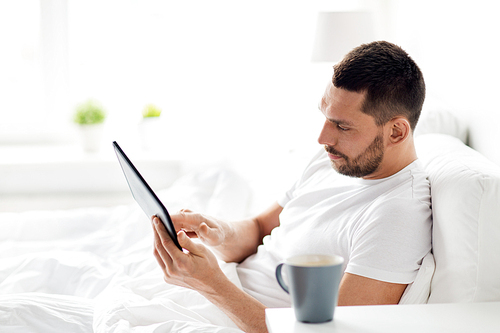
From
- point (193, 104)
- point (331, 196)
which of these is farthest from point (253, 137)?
point (331, 196)

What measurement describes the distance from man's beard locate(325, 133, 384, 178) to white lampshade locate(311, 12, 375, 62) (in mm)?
1050

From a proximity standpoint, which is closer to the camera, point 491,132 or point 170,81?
point 491,132

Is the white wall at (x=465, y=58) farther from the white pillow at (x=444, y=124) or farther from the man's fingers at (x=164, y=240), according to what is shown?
the man's fingers at (x=164, y=240)

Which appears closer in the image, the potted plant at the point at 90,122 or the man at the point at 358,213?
the man at the point at 358,213

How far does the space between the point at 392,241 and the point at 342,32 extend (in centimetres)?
131

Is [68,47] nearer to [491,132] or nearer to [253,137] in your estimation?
[253,137]

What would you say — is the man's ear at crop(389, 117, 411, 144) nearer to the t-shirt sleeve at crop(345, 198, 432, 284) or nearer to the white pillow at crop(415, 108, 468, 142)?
the t-shirt sleeve at crop(345, 198, 432, 284)

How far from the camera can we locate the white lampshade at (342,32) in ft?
6.66

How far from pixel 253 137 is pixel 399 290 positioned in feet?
6.10

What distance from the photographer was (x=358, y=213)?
40.2 inches

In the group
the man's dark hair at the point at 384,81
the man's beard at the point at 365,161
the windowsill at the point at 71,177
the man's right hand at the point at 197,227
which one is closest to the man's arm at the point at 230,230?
the man's right hand at the point at 197,227

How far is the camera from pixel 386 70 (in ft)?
3.36

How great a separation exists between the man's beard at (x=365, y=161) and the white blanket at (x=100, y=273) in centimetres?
38

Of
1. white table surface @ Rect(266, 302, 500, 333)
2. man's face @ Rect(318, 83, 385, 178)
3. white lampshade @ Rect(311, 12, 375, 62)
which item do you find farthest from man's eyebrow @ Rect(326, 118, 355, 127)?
white lampshade @ Rect(311, 12, 375, 62)
